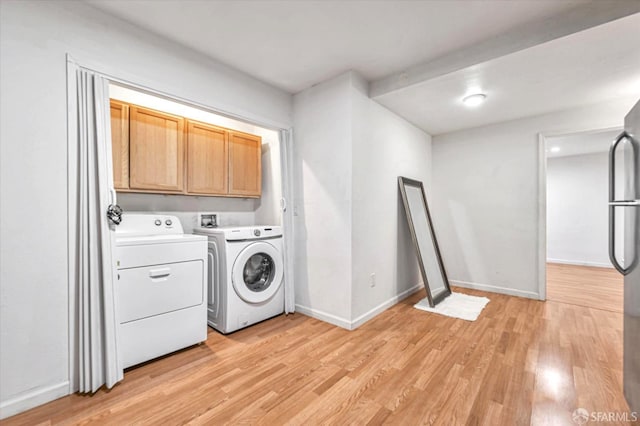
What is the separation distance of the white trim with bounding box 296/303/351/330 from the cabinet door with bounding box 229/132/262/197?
1.45m

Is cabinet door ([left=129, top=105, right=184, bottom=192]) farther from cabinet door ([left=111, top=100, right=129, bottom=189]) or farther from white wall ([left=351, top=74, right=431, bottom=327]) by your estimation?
white wall ([left=351, top=74, right=431, bottom=327])

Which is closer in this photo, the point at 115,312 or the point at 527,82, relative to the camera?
the point at 115,312

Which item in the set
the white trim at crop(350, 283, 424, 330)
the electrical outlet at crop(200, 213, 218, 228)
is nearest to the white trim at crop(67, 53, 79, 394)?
the electrical outlet at crop(200, 213, 218, 228)

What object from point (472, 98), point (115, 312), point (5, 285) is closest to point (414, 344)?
point (115, 312)

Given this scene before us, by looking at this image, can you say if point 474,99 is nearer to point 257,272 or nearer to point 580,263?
point 257,272

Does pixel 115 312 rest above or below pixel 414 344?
above

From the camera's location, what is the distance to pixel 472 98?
286 centimetres

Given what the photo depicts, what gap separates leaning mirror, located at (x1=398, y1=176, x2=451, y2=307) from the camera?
3.32 m

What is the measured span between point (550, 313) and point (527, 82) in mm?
2376

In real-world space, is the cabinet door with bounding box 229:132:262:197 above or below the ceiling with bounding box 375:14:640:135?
below

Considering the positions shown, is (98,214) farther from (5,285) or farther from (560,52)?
(560,52)

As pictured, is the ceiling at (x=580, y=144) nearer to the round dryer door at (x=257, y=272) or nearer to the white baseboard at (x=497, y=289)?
the white baseboard at (x=497, y=289)

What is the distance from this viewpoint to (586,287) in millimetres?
3953

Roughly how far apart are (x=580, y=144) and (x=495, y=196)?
2.44 meters
